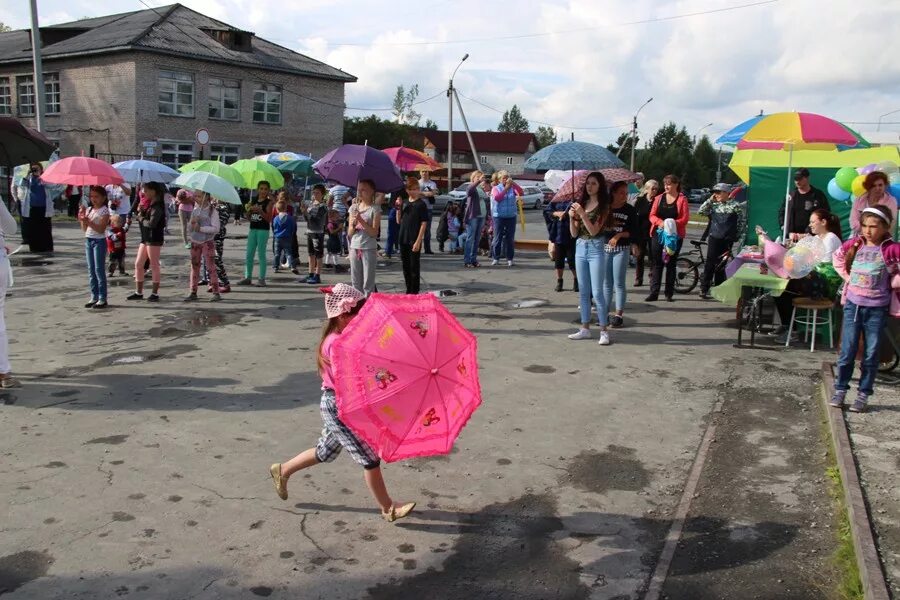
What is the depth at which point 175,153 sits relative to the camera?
40.8m

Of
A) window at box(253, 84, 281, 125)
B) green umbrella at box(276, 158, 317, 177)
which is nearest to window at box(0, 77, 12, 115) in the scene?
window at box(253, 84, 281, 125)

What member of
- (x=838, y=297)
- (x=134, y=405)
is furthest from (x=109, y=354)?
(x=838, y=297)

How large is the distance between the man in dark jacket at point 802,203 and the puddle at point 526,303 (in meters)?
3.57

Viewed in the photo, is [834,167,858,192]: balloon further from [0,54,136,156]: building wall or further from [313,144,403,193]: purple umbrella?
[0,54,136,156]: building wall

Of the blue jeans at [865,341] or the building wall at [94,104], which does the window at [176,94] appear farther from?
the blue jeans at [865,341]

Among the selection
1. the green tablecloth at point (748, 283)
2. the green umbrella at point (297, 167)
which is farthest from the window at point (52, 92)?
the green tablecloth at point (748, 283)

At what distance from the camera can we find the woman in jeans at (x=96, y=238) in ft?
33.6

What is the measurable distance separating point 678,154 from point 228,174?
83.0 m

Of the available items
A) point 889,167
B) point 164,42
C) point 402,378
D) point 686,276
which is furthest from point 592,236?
point 164,42

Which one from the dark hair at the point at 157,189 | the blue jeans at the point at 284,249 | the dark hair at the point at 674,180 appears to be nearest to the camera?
the dark hair at the point at 157,189

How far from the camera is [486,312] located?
1106cm

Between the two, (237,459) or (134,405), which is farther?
(134,405)

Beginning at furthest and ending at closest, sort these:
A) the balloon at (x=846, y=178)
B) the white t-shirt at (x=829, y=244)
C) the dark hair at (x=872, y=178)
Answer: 1. the balloon at (x=846, y=178)
2. the white t-shirt at (x=829, y=244)
3. the dark hair at (x=872, y=178)

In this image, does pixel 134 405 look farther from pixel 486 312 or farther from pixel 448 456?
pixel 486 312
